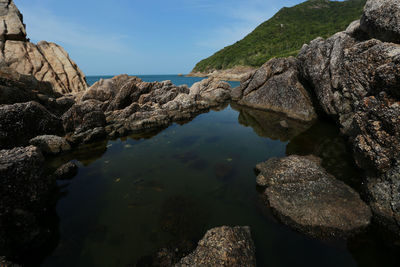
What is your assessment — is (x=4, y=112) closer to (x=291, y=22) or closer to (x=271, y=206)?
(x=271, y=206)

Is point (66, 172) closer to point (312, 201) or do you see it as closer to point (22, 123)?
point (22, 123)

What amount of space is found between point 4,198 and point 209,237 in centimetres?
871

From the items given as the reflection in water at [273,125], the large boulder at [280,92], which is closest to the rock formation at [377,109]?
the reflection in water at [273,125]

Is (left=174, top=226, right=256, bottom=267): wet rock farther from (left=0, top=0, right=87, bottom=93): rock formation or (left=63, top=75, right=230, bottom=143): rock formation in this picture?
(left=0, top=0, right=87, bottom=93): rock formation

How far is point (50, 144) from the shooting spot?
16422 millimetres

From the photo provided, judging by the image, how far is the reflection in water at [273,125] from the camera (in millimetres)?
20016

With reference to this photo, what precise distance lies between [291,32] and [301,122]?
180 m

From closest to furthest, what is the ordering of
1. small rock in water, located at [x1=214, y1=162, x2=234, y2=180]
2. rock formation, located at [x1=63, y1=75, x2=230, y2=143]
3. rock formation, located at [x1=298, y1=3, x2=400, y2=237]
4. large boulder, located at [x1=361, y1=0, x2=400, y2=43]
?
rock formation, located at [x1=298, y1=3, x2=400, y2=237]
large boulder, located at [x1=361, y1=0, x2=400, y2=43]
small rock in water, located at [x1=214, y1=162, x2=234, y2=180]
rock formation, located at [x1=63, y1=75, x2=230, y2=143]

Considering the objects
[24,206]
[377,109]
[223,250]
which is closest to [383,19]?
[377,109]

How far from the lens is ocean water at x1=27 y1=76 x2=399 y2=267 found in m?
6.79

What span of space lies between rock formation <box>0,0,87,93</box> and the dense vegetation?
122455 mm

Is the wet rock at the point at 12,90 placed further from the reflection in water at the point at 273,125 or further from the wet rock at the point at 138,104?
the reflection in water at the point at 273,125

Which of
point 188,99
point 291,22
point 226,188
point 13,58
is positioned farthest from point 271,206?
point 291,22

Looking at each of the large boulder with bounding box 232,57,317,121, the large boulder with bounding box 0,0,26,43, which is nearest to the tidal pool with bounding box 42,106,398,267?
the large boulder with bounding box 232,57,317,121
